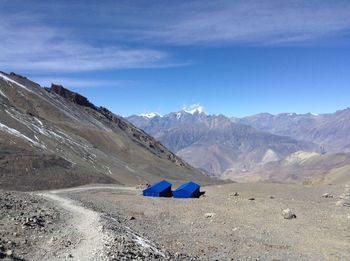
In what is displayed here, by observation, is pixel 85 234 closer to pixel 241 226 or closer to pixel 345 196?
pixel 241 226

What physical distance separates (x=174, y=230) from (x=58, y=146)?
6769 centimetres

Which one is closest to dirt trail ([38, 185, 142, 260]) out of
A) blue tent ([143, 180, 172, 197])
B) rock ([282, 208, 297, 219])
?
rock ([282, 208, 297, 219])

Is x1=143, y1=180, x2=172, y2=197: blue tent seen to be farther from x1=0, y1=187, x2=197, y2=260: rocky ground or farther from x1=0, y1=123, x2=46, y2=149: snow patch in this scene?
x1=0, y1=123, x2=46, y2=149: snow patch

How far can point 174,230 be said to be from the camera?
34.5 meters

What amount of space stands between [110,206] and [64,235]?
19.8 metres

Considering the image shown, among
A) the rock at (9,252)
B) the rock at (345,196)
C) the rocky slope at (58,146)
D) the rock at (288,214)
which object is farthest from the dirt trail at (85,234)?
the rock at (345,196)

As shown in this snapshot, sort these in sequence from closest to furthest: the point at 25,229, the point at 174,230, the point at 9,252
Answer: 1. the point at 9,252
2. the point at 25,229
3. the point at 174,230

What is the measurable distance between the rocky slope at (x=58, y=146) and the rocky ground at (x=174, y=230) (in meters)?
21.7

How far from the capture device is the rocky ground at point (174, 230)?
73.4 feet

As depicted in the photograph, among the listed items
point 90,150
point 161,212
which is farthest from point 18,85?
point 161,212

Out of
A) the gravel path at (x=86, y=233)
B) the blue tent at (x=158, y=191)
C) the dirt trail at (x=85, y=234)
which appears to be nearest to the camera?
the dirt trail at (x=85, y=234)

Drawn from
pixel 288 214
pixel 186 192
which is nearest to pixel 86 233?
pixel 288 214

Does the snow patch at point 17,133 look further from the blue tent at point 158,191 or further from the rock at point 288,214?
the rock at point 288,214

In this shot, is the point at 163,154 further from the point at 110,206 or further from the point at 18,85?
the point at 110,206
